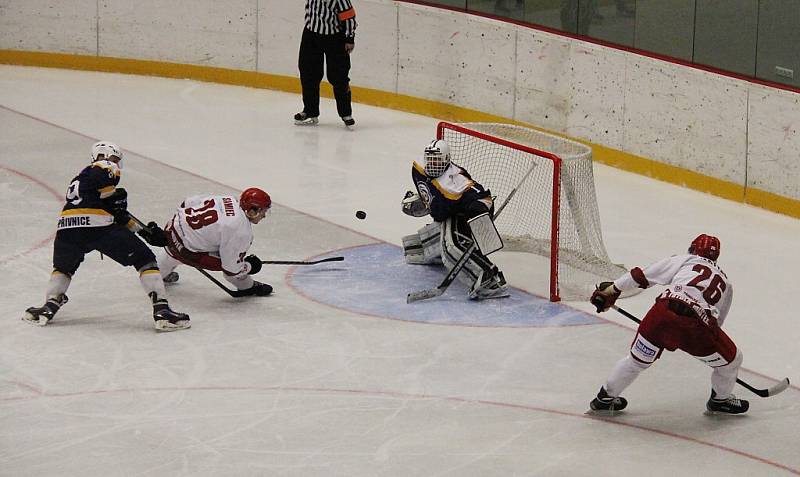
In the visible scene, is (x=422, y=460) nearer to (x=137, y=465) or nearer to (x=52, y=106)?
(x=137, y=465)

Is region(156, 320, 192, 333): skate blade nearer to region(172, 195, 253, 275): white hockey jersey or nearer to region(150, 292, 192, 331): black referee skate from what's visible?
region(150, 292, 192, 331): black referee skate

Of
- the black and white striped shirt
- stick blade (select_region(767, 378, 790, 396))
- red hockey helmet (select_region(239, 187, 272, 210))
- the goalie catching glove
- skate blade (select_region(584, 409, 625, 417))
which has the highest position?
the black and white striped shirt

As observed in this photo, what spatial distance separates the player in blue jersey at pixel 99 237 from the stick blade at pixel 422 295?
1.30 metres

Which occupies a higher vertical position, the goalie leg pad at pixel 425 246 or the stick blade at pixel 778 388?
the goalie leg pad at pixel 425 246

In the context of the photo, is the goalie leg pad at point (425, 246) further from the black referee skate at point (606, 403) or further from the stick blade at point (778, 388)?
the stick blade at point (778, 388)

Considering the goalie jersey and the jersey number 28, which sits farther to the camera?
the goalie jersey

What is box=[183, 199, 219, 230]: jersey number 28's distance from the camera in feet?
25.0

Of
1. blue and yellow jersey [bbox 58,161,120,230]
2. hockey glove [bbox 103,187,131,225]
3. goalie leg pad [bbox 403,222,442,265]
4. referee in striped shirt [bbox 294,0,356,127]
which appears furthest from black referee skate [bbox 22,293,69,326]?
referee in striped shirt [bbox 294,0,356,127]

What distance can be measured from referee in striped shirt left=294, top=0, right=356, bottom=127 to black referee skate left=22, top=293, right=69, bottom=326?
5280mm

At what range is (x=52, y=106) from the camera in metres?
12.9

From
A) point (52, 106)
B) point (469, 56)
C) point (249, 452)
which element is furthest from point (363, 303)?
point (52, 106)

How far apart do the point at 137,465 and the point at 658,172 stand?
6316mm

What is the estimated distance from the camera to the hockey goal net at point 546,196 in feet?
26.8

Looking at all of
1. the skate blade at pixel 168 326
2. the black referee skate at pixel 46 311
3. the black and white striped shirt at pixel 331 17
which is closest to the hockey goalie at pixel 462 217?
the skate blade at pixel 168 326
